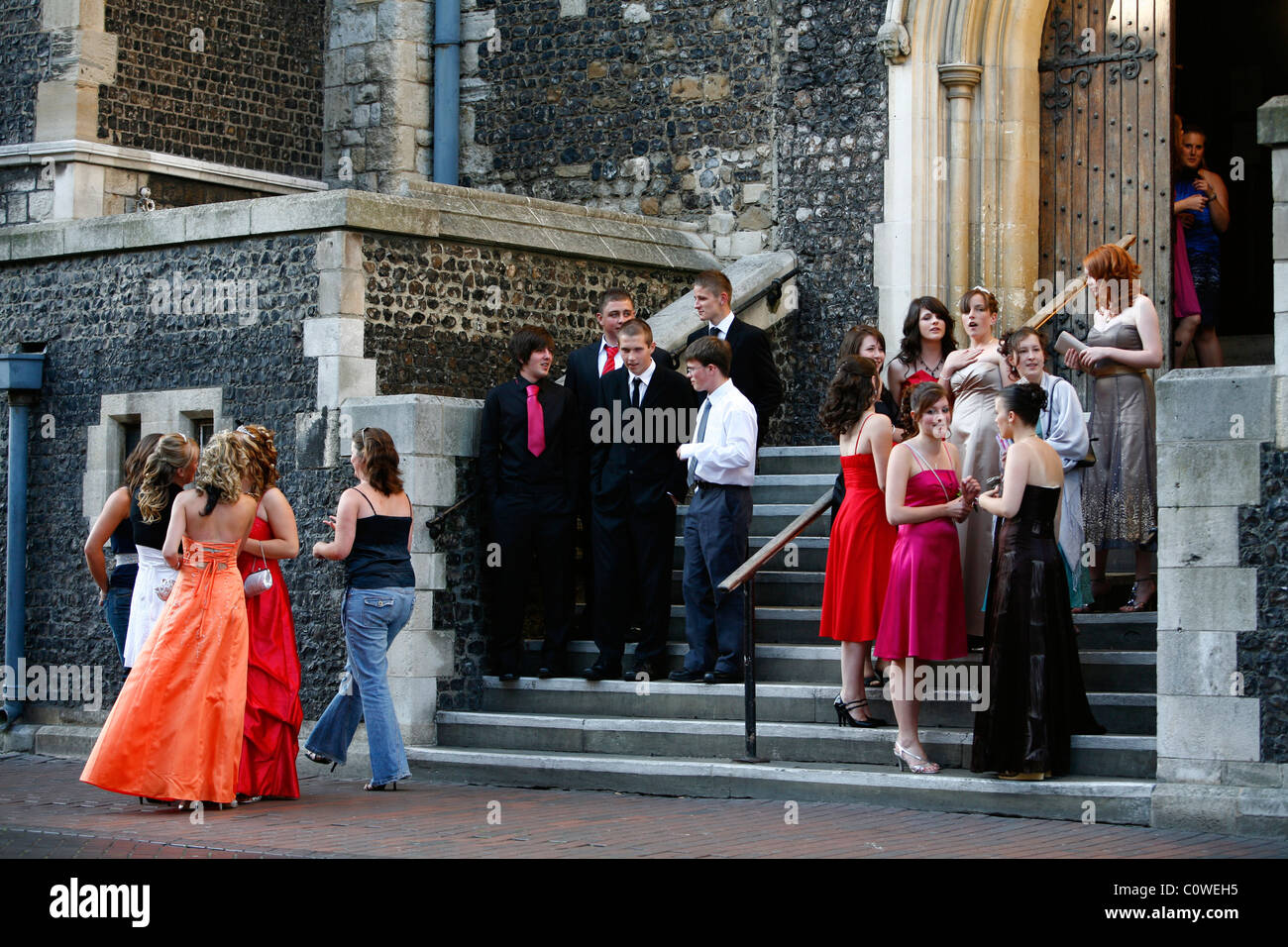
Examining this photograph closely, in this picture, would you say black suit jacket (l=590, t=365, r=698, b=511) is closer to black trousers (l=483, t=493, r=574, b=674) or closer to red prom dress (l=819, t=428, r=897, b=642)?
black trousers (l=483, t=493, r=574, b=674)

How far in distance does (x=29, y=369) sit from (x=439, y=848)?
20.6ft

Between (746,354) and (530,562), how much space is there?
167 cm

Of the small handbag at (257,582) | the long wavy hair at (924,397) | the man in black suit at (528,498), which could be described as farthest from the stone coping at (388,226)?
the long wavy hair at (924,397)

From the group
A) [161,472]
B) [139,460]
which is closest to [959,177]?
[139,460]

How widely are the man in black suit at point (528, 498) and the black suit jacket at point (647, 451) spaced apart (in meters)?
0.25

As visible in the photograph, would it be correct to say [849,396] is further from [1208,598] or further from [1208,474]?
[1208,598]

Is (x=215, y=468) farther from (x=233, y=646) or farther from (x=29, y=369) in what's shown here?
(x=29, y=369)

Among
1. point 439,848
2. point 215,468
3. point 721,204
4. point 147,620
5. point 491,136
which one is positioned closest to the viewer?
point 439,848

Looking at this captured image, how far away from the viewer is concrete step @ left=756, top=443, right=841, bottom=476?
1155cm

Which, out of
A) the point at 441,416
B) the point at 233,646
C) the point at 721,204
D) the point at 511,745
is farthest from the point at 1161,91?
the point at 233,646

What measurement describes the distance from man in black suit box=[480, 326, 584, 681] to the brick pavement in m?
1.27

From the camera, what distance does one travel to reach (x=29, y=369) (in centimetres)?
1247

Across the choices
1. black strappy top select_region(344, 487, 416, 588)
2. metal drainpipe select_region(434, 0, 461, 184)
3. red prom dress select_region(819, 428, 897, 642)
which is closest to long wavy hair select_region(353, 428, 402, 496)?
black strappy top select_region(344, 487, 416, 588)

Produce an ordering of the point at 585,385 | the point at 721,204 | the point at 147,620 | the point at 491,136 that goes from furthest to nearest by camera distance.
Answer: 1. the point at 491,136
2. the point at 721,204
3. the point at 585,385
4. the point at 147,620
